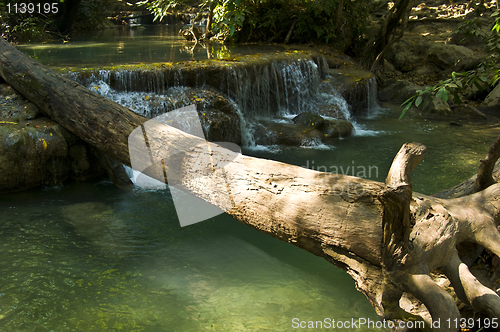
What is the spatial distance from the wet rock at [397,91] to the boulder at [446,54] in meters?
1.96

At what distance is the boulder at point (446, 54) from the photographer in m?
11.4

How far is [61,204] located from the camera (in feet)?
14.4

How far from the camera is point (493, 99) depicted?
911 centimetres

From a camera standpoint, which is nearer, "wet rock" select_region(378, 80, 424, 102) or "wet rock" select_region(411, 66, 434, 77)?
"wet rock" select_region(378, 80, 424, 102)

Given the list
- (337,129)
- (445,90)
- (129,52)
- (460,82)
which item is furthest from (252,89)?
(445,90)

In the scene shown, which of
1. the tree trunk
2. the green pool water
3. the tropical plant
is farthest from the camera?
the green pool water

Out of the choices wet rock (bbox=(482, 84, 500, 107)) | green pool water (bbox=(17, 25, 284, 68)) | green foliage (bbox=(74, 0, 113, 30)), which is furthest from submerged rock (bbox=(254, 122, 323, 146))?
green foliage (bbox=(74, 0, 113, 30))

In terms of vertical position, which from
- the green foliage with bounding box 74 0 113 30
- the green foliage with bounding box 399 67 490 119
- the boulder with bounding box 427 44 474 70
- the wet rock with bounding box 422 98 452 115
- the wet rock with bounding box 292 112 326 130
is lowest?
the wet rock with bounding box 292 112 326 130

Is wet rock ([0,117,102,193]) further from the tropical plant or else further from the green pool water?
the tropical plant

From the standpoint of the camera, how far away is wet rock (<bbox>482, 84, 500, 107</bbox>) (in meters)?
9.02

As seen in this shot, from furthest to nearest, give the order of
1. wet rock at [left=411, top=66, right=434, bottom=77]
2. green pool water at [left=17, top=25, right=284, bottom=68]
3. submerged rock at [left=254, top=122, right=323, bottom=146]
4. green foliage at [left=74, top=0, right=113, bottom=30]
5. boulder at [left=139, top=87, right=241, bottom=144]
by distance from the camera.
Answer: green foliage at [left=74, top=0, right=113, bottom=30]
wet rock at [left=411, top=66, right=434, bottom=77]
green pool water at [left=17, top=25, right=284, bottom=68]
submerged rock at [left=254, top=122, right=323, bottom=146]
boulder at [left=139, top=87, right=241, bottom=144]

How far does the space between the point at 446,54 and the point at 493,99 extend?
9.99 ft

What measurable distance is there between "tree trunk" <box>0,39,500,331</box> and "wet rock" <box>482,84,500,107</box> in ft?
25.3

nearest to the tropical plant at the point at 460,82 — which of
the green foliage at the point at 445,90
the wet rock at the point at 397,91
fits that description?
the green foliage at the point at 445,90
